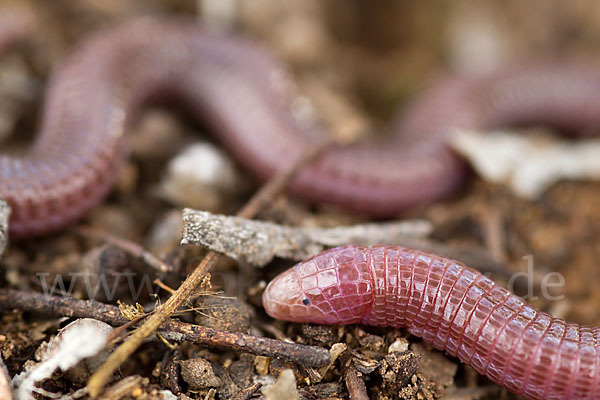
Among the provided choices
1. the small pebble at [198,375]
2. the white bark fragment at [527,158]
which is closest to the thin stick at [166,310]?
the small pebble at [198,375]

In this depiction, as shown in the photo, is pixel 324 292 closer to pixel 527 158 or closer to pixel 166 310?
pixel 166 310

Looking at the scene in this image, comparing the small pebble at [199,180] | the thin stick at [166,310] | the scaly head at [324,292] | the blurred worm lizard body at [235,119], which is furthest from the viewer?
the small pebble at [199,180]

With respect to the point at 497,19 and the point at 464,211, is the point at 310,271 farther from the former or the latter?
the point at 497,19

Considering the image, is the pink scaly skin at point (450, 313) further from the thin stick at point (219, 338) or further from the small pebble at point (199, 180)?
the small pebble at point (199, 180)

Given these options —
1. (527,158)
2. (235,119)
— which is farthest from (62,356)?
(527,158)

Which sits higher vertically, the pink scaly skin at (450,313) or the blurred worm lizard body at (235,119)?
the blurred worm lizard body at (235,119)

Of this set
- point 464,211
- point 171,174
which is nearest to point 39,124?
point 171,174
